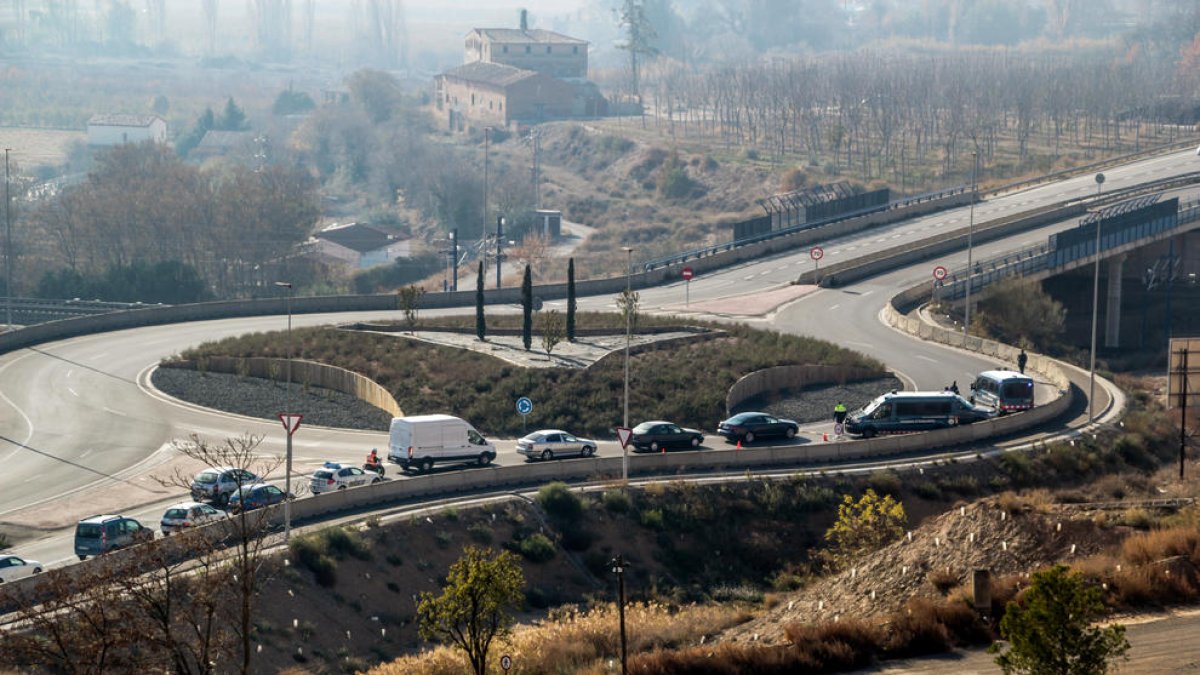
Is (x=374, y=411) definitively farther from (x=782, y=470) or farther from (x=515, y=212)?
(x=515, y=212)

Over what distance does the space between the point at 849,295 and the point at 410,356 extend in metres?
27.3

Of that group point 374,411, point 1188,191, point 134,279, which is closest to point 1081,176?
point 1188,191

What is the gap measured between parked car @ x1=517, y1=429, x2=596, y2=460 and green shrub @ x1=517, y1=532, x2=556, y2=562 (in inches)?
274

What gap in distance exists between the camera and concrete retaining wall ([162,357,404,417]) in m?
62.8

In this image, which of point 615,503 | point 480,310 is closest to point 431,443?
point 615,503

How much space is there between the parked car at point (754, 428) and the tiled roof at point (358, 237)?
75711 millimetres

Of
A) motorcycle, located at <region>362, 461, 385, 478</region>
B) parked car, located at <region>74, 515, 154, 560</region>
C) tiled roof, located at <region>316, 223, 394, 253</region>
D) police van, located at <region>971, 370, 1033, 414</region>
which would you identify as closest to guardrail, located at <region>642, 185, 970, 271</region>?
tiled roof, located at <region>316, 223, 394, 253</region>

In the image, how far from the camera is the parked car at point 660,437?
53031mm

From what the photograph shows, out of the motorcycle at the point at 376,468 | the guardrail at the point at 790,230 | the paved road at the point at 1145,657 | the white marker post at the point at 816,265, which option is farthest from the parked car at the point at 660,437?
the guardrail at the point at 790,230

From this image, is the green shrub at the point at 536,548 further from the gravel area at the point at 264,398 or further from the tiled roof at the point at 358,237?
the tiled roof at the point at 358,237

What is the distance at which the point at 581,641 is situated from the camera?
3475cm

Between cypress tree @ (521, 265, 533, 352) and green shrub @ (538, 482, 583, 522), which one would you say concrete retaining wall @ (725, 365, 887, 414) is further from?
green shrub @ (538, 482, 583, 522)

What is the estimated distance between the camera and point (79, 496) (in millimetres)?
49656

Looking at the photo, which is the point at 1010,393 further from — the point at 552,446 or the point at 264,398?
the point at 264,398
